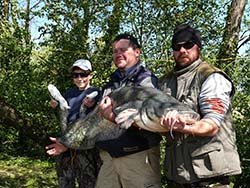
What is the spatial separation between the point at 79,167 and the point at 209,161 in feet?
6.12

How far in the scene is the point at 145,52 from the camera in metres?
7.17

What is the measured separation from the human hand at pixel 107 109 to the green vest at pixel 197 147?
48 cm

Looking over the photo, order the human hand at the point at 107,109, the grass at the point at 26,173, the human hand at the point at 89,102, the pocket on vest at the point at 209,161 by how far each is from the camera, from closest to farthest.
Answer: the pocket on vest at the point at 209,161
the human hand at the point at 107,109
the human hand at the point at 89,102
the grass at the point at 26,173

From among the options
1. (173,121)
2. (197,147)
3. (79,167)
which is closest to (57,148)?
(79,167)

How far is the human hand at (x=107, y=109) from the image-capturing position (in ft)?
11.7

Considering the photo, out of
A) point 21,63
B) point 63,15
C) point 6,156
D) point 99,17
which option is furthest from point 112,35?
point 6,156

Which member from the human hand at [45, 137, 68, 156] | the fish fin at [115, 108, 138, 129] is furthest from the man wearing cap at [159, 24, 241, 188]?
the human hand at [45, 137, 68, 156]

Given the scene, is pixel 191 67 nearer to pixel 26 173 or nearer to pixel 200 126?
pixel 200 126

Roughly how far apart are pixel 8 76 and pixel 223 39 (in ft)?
14.6

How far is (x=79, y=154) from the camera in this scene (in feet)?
15.4

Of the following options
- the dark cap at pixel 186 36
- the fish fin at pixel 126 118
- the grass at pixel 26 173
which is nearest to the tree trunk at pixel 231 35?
the dark cap at pixel 186 36

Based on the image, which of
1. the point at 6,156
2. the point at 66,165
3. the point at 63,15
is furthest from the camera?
the point at 6,156

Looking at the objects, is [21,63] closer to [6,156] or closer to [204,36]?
[6,156]

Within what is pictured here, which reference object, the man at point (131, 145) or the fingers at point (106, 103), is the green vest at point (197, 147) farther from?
the fingers at point (106, 103)
